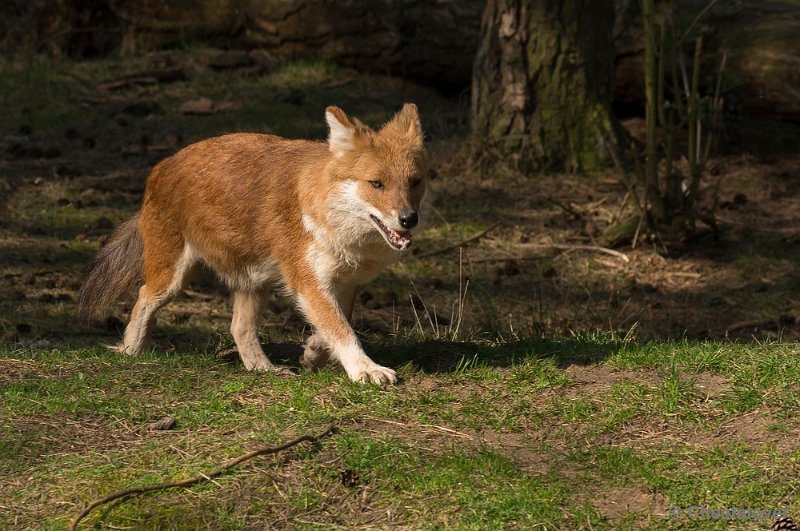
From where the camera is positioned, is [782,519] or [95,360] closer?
[782,519]

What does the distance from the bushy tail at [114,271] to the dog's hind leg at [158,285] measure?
406mm

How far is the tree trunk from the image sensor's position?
12.2 m

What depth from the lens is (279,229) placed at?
7109mm

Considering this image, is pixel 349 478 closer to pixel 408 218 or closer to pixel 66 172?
pixel 408 218

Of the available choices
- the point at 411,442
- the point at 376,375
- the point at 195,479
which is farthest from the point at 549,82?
the point at 195,479

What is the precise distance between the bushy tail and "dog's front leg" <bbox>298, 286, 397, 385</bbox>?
166 cm

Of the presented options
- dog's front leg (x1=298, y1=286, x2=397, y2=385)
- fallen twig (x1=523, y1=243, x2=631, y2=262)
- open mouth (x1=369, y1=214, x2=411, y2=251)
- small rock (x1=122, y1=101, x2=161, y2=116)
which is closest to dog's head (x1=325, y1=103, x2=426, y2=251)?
open mouth (x1=369, y1=214, x2=411, y2=251)

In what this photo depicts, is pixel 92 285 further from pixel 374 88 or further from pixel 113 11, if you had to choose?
pixel 113 11

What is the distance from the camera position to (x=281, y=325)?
947cm

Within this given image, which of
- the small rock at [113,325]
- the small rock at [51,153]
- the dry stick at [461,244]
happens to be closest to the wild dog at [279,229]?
the small rock at [113,325]

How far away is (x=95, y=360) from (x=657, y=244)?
19.8 ft

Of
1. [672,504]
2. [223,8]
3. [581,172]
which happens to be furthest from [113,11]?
[672,504]

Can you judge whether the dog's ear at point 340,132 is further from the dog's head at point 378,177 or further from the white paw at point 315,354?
the white paw at point 315,354

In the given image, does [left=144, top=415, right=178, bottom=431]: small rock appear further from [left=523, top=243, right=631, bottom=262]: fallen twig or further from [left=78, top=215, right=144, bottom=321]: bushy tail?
[left=523, top=243, right=631, bottom=262]: fallen twig
